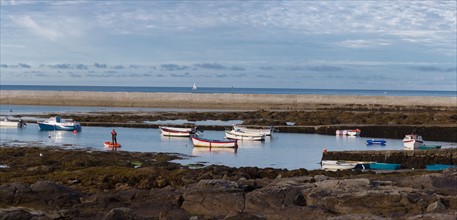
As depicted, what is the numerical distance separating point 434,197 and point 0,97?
4281 inches

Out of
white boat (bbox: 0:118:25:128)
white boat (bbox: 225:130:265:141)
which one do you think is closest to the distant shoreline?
white boat (bbox: 0:118:25:128)

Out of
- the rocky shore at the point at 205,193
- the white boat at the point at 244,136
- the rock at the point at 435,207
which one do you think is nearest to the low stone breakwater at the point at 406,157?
the rocky shore at the point at 205,193

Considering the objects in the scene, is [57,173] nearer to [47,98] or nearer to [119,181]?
[119,181]

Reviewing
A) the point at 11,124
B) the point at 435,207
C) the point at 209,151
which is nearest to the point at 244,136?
the point at 209,151

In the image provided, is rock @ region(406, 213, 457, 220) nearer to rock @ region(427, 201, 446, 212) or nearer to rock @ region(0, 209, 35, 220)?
rock @ region(427, 201, 446, 212)

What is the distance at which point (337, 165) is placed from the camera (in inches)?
1201

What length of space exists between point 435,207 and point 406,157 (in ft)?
53.7

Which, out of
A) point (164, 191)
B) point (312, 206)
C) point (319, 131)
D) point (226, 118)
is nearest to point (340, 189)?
point (312, 206)

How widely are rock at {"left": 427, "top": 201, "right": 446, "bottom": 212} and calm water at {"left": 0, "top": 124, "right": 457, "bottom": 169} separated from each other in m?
16.1

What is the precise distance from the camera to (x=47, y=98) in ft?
378

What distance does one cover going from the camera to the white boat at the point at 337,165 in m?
30.2

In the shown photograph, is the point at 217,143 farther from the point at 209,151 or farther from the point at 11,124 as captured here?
the point at 11,124

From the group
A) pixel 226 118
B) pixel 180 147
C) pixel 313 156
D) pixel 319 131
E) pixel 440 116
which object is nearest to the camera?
pixel 313 156

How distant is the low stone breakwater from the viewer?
32.4 meters
